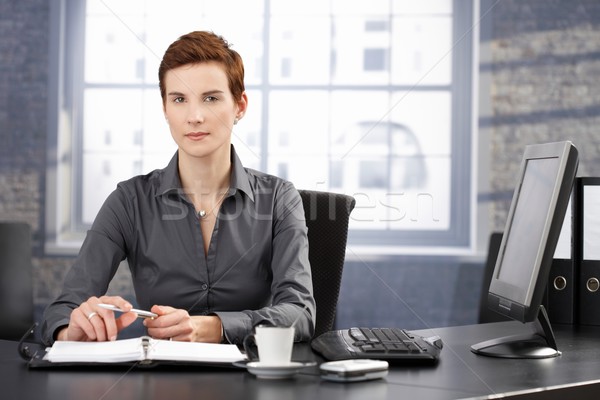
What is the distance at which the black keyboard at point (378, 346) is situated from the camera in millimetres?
1265

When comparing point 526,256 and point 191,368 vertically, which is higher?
point 526,256

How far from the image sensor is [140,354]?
120cm

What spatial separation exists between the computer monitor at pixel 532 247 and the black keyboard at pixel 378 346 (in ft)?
0.46

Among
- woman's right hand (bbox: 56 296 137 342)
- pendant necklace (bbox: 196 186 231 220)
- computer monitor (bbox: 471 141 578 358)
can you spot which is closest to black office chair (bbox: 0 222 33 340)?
pendant necklace (bbox: 196 186 231 220)

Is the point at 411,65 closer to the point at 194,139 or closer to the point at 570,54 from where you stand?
the point at 570,54

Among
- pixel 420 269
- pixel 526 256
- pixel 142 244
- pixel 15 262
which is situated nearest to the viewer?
pixel 526 256

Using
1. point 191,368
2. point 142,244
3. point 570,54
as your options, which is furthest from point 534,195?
point 570,54

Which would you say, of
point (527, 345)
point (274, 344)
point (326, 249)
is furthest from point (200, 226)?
point (527, 345)

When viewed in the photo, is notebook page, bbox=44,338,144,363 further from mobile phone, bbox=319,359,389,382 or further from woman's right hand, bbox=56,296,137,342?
mobile phone, bbox=319,359,389,382

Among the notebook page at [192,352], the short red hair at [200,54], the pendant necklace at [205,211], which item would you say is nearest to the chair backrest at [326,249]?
the pendant necklace at [205,211]

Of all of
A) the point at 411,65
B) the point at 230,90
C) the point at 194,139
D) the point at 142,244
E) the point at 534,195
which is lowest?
the point at 142,244

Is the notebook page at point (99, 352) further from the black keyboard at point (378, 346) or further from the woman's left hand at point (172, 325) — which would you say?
the black keyboard at point (378, 346)

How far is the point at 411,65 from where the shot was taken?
4.04 m

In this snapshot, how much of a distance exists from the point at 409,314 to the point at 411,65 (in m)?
1.37
